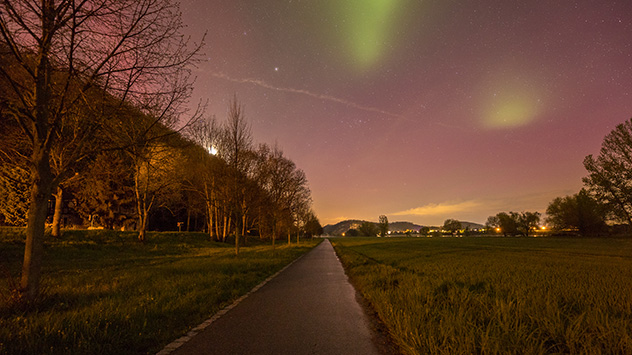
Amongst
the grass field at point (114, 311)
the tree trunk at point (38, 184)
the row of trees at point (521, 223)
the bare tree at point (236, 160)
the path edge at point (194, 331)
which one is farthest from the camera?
the row of trees at point (521, 223)

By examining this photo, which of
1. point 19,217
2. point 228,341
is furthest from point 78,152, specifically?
point 19,217

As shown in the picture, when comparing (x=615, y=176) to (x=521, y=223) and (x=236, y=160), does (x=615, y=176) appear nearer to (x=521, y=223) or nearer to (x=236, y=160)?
(x=236, y=160)

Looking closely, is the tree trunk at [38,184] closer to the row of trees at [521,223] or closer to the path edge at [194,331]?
the path edge at [194,331]

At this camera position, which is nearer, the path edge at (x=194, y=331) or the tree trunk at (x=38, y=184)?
the path edge at (x=194, y=331)

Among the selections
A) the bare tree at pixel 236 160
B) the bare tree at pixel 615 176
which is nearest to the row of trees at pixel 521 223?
the bare tree at pixel 615 176

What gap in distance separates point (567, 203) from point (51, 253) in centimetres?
10732

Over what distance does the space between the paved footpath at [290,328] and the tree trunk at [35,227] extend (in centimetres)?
381

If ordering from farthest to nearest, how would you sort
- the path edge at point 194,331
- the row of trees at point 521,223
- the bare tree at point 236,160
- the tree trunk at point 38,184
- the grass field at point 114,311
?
the row of trees at point 521,223 → the bare tree at point 236,160 → the tree trunk at point 38,184 → the path edge at point 194,331 → the grass field at point 114,311

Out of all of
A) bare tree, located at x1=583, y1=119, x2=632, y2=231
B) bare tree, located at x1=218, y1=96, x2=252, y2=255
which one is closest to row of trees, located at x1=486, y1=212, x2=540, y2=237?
bare tree, located at x1=583, y1=119, x2=632, y2=231

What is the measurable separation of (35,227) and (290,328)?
18.2ft

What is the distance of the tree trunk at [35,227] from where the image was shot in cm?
544

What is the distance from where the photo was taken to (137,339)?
13.7 feet

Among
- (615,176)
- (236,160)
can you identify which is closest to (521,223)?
(615,176)

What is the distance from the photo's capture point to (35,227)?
5504 mm
